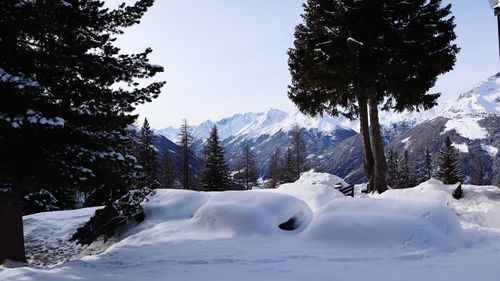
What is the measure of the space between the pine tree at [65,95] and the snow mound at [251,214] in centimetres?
240

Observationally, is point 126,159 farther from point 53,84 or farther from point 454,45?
point 454,45

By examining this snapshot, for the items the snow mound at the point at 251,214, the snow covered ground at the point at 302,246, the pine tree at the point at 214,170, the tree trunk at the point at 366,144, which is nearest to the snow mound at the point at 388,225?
the snow covered ground at the point at 302,246

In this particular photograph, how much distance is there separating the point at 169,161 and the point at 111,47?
126ft

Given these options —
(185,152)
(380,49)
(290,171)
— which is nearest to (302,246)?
(380,49)

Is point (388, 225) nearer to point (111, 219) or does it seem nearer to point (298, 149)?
point (111, 219)

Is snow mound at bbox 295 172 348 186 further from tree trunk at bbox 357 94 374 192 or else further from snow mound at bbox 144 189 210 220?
snow mound at bbox 144 189 210 220

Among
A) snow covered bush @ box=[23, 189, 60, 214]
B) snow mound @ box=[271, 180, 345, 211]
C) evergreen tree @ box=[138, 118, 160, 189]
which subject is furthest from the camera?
evergreen tree @ box=[138, 118, 160, 189]

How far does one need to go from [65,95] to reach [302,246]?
641 centimetres

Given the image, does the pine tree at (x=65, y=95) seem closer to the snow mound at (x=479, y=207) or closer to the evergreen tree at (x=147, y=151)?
the snow mound at (x=479, y=207)

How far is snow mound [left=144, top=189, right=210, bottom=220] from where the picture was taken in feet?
43.5

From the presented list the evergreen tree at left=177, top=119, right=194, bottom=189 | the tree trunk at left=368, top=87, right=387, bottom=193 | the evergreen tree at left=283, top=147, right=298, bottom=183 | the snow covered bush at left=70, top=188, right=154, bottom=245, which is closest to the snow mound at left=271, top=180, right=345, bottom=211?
the tree trunk at left=368, top=87, right=387, bottom=193

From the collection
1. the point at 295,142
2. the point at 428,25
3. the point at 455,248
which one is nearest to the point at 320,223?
the point at 455,248

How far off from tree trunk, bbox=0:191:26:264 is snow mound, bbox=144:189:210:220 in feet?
16.2

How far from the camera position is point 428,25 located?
1524 centimetres
